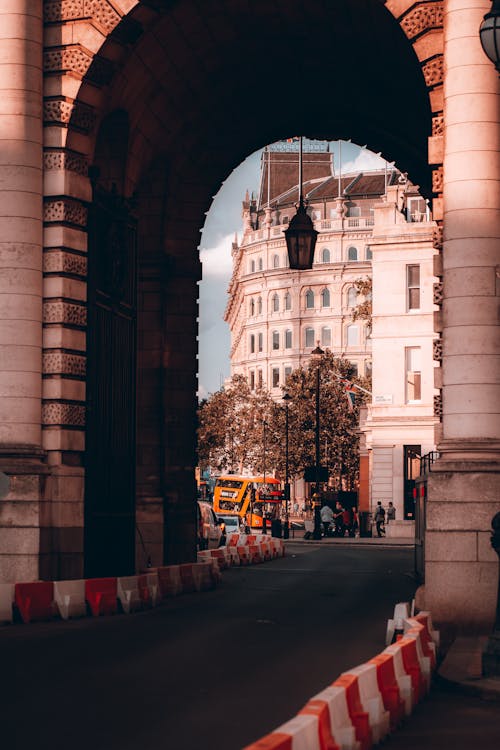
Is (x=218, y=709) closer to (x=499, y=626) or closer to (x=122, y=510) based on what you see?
(x=499, y=626)

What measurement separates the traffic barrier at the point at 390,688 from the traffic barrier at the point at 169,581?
610 inches

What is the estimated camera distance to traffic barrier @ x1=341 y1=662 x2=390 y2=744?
11836 millimetres

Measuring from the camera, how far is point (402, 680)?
537 inches

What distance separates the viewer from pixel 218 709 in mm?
13648

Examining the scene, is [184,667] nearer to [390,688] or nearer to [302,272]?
[390,688]

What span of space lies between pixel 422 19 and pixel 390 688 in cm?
1396

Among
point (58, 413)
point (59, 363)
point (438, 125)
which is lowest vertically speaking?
point (58, 413)

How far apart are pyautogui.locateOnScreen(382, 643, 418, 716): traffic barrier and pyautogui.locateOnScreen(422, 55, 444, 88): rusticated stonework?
12.4 metres

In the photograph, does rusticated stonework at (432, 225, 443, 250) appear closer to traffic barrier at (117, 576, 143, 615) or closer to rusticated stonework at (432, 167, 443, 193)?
rusticated stonework at (432, 167, 443, 193)

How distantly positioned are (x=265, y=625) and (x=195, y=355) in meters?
11.9

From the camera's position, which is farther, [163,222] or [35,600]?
[163,222]

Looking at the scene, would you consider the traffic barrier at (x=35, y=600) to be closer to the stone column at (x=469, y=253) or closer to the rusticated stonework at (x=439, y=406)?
the stone column at (x=469, y=253)

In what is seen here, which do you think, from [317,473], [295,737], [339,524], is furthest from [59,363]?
[339,524]

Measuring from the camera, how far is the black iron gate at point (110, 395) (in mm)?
27219
